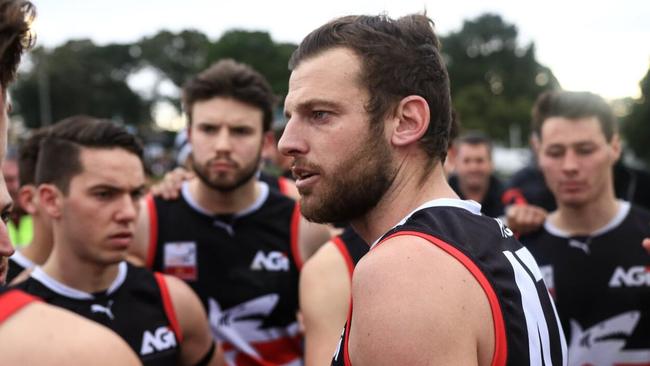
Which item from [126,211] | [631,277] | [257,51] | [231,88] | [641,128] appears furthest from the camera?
[257,51]

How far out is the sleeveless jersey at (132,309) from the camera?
332 cm

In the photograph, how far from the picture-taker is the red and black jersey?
134 centimetres

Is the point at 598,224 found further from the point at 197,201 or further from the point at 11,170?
the point at 11,170

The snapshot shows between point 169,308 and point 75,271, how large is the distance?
546mm

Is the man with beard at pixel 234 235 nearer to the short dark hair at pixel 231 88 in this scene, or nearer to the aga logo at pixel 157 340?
the short dark hair at pixel 231 88

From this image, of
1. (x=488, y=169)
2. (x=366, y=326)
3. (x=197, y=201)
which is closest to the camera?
(x=366, y=326)

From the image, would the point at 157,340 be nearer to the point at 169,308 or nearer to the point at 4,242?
the point at 169,308

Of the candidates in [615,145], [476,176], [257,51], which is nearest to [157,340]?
[615,145]

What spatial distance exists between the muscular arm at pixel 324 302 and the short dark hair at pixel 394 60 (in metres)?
1.17

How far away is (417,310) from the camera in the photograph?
5.22ft

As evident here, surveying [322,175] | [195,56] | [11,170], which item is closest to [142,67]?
[195,56]

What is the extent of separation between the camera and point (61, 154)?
3623 millimetres

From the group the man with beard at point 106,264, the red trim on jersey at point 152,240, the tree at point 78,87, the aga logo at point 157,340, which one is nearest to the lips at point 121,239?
the man with beard at point 106,264

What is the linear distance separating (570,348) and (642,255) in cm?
73
